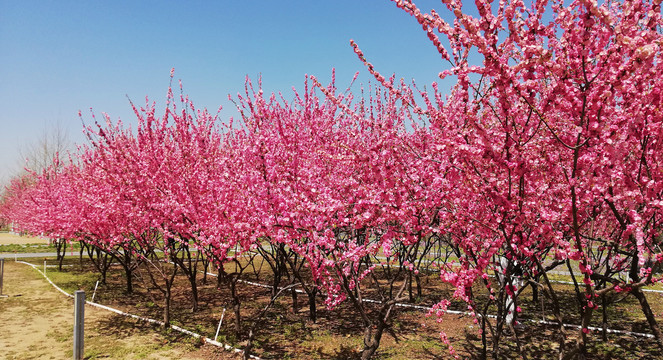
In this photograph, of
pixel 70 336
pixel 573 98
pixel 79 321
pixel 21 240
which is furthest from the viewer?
pixel 21 240

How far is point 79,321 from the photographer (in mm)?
6223

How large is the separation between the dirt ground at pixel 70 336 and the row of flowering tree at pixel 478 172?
5.39 feet

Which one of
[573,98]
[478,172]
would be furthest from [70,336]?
[573,98]


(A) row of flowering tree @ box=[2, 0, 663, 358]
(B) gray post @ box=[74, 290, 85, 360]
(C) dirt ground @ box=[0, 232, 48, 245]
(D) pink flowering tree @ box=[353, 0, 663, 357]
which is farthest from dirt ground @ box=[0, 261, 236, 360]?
(C) dirt ground @ box=[0, 232, 48, 245]

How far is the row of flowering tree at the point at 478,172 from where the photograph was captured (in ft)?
9.07

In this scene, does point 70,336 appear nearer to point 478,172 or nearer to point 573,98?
point 478,172

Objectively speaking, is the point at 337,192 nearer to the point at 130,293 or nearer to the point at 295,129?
the point at 295,129

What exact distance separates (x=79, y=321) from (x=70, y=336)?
106 inches

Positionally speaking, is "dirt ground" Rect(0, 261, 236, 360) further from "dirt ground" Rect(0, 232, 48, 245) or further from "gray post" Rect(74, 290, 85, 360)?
"dirt ground" Rect(0, 232, 48, 245)

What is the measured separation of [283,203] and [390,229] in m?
1.55

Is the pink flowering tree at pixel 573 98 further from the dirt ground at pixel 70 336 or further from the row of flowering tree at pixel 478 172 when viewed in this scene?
the dirt ground at pixel 70 336

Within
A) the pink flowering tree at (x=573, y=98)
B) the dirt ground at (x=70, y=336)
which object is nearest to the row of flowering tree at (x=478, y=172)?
the pink flowering tree at (x=573, y=98)

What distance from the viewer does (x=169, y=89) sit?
8.61 m

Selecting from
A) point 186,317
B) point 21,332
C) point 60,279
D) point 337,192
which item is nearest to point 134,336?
point 186,317
